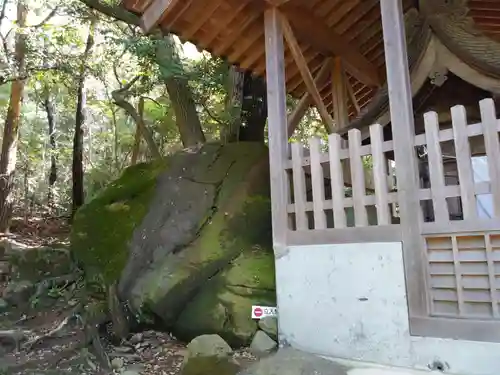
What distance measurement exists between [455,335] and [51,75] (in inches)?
426

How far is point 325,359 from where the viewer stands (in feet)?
11.9

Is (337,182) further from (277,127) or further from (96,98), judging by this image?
(96,98)

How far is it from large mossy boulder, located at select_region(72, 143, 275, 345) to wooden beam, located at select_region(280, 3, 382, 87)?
159 cm

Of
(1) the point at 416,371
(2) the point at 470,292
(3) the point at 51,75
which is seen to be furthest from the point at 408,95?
(3) the point at 51,75

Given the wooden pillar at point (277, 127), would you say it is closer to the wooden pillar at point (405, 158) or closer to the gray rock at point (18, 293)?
the wooden pillar at point (405, 158)

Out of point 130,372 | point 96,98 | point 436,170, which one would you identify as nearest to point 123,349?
point 130,372

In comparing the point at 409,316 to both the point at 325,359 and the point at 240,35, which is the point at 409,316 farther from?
the point at 240,35

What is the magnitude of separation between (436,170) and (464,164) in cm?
20

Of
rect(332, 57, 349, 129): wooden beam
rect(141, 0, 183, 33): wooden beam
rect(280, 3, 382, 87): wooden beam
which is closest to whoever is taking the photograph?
rect(141, 0, 183, 33): wooden beam

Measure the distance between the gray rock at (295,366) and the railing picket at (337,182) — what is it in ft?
3.76

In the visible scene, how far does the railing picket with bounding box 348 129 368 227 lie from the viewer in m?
3.64

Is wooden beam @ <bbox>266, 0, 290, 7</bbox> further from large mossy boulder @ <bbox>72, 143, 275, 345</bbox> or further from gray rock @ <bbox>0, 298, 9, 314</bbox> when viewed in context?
gray rock @ <bbox>0, 298, 9, 314</bbox>

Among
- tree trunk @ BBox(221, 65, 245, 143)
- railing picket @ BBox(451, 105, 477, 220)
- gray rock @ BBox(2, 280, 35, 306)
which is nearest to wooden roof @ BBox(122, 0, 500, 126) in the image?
tree trunk @ BBox(221, 65, 245, 143)

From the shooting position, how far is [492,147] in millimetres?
3061
